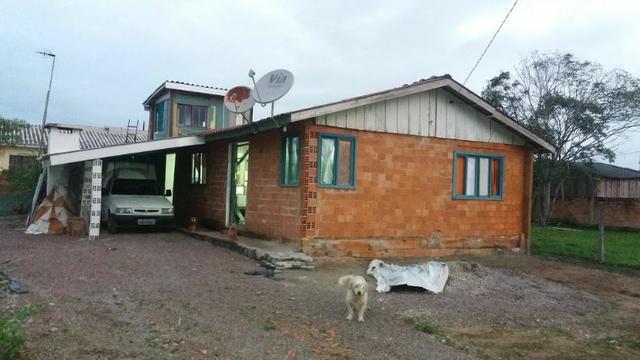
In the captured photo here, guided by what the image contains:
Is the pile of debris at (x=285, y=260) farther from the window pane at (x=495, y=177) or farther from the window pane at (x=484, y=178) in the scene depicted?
the window pane at (x=495, y=177)

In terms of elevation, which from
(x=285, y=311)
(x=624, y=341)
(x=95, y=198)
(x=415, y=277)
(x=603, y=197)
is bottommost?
(x=624, y=341)

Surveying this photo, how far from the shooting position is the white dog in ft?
21.7

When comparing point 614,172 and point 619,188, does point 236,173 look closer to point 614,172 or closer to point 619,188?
point 619,188

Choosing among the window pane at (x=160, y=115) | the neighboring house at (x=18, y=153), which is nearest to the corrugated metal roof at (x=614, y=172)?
the window pane at (x=160, y=115)

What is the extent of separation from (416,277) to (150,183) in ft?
33.3

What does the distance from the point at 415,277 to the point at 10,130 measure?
25351 mm

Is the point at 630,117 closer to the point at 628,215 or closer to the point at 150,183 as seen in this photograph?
the point at 628,215

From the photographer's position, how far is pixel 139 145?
13398 mm

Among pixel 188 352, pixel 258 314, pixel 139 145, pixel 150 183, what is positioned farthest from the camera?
pixel 150 183

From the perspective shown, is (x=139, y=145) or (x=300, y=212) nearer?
(x=300, y=212)

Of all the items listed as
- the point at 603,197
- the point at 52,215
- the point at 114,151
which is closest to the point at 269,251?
the point at 114,151

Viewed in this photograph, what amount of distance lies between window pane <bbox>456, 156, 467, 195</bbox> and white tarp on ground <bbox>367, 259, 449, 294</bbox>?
3.90 metres

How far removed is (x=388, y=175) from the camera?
477 inches

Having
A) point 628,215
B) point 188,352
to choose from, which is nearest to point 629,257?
point 628,215
